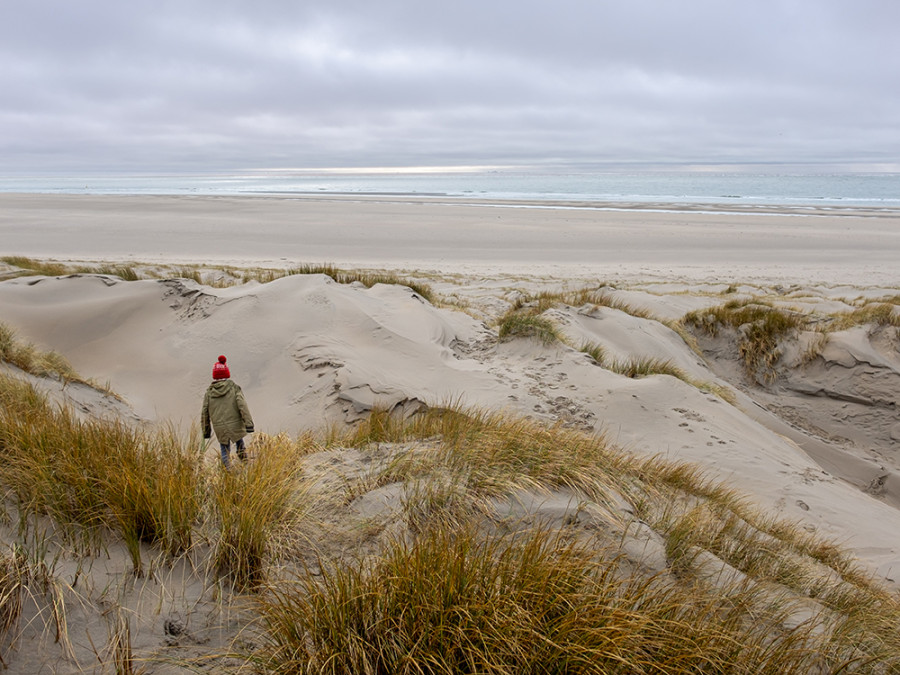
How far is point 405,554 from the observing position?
2.38 m

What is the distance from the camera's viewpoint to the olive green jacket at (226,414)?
4855 mm

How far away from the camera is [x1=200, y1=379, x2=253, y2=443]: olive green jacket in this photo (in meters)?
4.86

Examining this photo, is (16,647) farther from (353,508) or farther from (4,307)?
(4,307)

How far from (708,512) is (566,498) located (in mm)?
1192

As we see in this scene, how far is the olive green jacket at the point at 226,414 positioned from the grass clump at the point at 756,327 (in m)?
8.56

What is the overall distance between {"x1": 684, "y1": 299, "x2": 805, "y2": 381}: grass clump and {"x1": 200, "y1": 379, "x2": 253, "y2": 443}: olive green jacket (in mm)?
8560

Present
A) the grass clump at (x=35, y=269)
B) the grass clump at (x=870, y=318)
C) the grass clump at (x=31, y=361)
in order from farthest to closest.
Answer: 1. the grass clump at (x=35, y=269)
2. the grass clump at (x=870, y=318)
3. the grass clump at (x=31, y=361)

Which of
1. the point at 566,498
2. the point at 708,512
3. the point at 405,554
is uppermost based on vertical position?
the point at 405,554

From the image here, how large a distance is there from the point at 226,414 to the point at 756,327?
9172mm

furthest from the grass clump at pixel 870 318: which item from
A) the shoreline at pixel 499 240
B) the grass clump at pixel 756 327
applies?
→ the shoreline at pixel 499 240

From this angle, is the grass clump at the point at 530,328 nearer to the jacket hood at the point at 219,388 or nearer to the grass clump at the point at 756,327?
the grass clump at the point at 756,327

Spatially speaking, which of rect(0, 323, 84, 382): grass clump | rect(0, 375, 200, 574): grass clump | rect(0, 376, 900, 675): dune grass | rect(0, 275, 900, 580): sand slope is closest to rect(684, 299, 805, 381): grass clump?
rect(0, 275, 900, 580): sand slope

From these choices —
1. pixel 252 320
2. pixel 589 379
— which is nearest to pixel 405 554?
pixel 589 379

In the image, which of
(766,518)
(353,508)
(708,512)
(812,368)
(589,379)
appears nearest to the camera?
(353,508)
